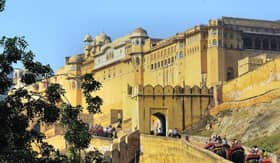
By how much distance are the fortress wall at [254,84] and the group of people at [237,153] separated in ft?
45.9

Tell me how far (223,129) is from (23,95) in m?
28.9

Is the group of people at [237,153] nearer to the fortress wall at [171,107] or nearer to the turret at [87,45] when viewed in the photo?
the fortress wall at [171,107]

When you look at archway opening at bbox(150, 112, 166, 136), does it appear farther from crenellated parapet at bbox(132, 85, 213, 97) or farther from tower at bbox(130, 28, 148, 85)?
tower at bbox(130, 28, 148, 85)

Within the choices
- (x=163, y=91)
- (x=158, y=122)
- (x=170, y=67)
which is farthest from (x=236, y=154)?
(x=170, y=67)

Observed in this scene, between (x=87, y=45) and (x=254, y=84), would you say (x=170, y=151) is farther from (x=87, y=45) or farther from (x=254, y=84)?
(x=87, y=45)

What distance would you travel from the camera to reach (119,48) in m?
84.1

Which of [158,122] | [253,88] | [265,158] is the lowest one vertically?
[265,158]

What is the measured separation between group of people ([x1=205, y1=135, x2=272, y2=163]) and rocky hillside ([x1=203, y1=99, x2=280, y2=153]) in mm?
3948

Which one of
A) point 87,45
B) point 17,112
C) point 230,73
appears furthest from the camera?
point 87,45

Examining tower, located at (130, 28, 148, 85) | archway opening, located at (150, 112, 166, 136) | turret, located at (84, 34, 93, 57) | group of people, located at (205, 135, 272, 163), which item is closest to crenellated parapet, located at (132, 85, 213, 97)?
archway opening, located at (150, 112, 166, 136)

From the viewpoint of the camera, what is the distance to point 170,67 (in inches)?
2867

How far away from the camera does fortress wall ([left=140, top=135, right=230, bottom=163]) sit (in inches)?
1212

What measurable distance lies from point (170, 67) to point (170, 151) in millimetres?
36593

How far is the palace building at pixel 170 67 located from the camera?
47438mm
